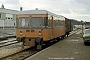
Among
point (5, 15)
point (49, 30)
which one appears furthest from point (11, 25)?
point (49, 30)

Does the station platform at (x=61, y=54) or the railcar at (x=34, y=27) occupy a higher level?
the railcar at (x=34, y=27)

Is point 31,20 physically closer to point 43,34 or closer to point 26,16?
point 26,16

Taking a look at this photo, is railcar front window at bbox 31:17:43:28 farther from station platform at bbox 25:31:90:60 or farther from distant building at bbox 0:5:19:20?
distant building at bbox 0:5:19:20

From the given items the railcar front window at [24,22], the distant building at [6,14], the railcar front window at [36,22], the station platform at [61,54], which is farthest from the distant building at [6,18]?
the station platform at [61,54]

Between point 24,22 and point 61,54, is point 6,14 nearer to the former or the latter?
point 24,22

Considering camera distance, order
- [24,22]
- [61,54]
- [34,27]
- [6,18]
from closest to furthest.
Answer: [61,54]
[34,27]
[24,22]
[6,18]

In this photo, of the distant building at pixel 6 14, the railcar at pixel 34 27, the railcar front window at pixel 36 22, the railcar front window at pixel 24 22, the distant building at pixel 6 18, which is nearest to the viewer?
the railcar at pixel 34 27

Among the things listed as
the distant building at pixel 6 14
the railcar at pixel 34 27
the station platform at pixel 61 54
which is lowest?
the station platform at pixel 61 54

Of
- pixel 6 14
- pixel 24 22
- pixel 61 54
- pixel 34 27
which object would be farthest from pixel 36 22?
pixel 6 14

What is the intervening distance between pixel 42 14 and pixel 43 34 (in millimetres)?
1557

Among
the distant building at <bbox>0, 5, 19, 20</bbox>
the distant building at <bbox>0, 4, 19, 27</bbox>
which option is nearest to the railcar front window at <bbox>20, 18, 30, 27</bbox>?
the distant building at <bbox>0, 4, 19, 27</bbox>

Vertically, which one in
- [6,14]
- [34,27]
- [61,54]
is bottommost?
[61,54]

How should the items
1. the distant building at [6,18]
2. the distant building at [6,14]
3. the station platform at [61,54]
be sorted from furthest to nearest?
the distant building at [6,14] → the distant building at [6,18] → the station platform at [61,54]

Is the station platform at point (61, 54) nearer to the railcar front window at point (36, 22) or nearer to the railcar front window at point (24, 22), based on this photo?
the railcar front window at point (36, 22)
